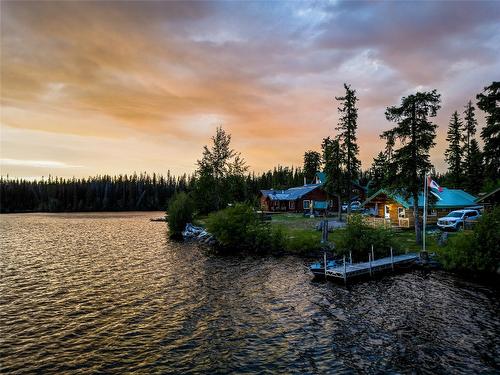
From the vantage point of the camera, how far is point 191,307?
19.7 meters

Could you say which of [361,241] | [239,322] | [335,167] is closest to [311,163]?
[335,167]

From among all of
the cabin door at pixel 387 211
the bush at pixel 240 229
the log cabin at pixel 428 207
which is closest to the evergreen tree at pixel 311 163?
the cabin door at pixel 387 211

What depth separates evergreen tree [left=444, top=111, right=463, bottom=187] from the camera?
71.3 m

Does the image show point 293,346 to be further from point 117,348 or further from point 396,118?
point 396,118

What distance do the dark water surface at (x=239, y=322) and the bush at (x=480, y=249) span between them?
193cm

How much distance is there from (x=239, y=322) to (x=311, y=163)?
100 metres

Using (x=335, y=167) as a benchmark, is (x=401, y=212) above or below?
below

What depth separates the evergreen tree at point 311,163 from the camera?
373 ft

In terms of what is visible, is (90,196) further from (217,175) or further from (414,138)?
(414,138)

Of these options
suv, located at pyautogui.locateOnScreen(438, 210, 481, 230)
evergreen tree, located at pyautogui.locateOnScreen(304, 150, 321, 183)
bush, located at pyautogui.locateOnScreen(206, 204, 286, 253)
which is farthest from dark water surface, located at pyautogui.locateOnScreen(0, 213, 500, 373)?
evergreen tree, located at pyautogui.locateOnScreen(304, 150, 321, 183)

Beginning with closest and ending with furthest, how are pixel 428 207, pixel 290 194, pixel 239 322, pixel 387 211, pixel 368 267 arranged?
pixel 239 322 < pixel 368 267 < pixel 428 207 < pixel 387 211 < pixel 290 194

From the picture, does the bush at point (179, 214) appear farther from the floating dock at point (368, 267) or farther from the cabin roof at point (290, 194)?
the floating dock at point (368, 267)

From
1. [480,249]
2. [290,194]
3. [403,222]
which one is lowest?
[480,249]

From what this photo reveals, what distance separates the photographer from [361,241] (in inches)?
1195
